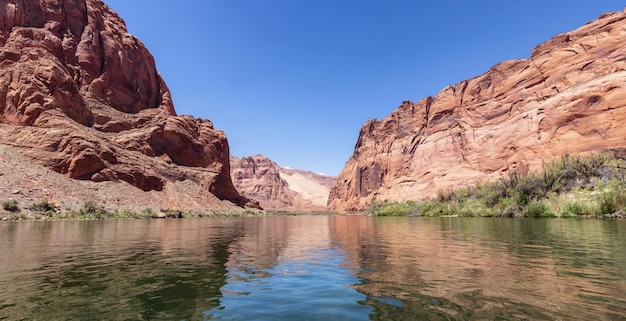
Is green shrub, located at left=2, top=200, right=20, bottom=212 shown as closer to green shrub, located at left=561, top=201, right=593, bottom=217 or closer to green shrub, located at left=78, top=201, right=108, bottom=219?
green shrub, located at left=78, top=201, right=108, bottom=219

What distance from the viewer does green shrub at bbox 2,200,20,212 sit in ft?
143

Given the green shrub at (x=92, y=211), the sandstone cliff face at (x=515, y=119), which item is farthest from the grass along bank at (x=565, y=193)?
the green shrub at (x=92, y=211)

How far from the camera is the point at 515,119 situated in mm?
84188

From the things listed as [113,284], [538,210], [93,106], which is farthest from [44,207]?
[538,210]

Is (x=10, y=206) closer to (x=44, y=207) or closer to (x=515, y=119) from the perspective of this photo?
(x=44, y=207)

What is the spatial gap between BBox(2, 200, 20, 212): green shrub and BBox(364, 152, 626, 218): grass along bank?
211 feet

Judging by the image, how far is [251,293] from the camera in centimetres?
790

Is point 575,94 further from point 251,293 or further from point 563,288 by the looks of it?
point 251,293

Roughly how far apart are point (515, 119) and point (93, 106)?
107319 mm

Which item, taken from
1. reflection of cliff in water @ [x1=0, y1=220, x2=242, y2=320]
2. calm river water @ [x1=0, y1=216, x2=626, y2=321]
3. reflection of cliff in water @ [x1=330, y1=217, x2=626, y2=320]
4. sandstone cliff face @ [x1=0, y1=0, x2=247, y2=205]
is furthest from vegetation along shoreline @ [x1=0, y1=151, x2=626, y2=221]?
reflection of cliff in water @ [x1=0, y1=220, x2=242, y2=320]

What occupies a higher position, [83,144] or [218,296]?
[83,144]

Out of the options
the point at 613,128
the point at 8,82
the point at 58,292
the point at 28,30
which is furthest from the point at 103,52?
the point at 613,128

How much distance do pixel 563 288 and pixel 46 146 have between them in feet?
272

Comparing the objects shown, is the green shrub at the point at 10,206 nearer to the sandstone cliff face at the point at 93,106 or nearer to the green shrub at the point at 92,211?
the green shrub at the point at 92,211
